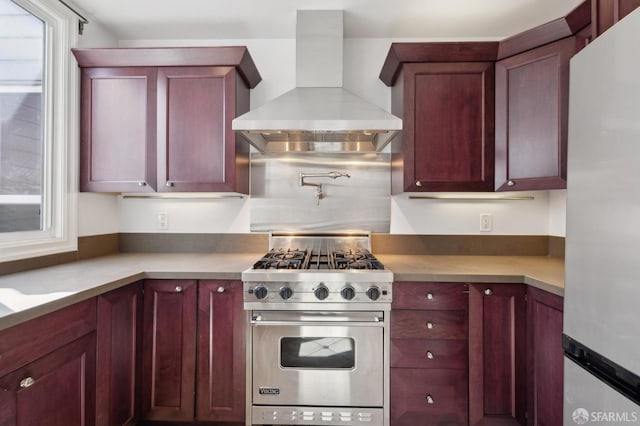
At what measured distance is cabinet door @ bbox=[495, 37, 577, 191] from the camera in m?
1.71

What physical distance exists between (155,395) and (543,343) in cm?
191

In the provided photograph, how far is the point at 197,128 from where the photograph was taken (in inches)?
79.1

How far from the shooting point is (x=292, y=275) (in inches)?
65.4

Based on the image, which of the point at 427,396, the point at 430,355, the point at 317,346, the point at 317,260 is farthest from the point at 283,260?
the point at 427,396

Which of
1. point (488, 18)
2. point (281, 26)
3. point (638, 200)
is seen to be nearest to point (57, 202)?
point (281, 26)

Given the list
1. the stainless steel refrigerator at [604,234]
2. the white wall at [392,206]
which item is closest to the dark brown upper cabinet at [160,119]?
the white wall at [392,206]

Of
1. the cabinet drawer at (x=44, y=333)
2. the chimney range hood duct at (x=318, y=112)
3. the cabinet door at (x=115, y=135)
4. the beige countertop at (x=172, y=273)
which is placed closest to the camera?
the cabinet drawer at (x=44, y=333)

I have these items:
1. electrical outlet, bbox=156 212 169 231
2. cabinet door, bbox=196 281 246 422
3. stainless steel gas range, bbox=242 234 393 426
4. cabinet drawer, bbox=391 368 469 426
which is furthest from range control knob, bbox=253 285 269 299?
electrical outlet, bbox=156 212 169 231

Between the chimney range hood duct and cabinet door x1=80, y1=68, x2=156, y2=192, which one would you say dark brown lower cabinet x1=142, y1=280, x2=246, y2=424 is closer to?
cabinet door x1=80, y1=68, x2=156, y2=192

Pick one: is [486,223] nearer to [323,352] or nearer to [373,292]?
[373,292]

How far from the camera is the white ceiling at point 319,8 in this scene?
77.8 inches

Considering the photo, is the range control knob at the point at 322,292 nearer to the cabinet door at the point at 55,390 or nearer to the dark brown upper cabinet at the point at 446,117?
the dark brown upper cabinet at the point at 446,117

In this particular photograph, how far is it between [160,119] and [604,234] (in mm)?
2172

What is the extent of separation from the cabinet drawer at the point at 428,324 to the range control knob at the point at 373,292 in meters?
0.13
